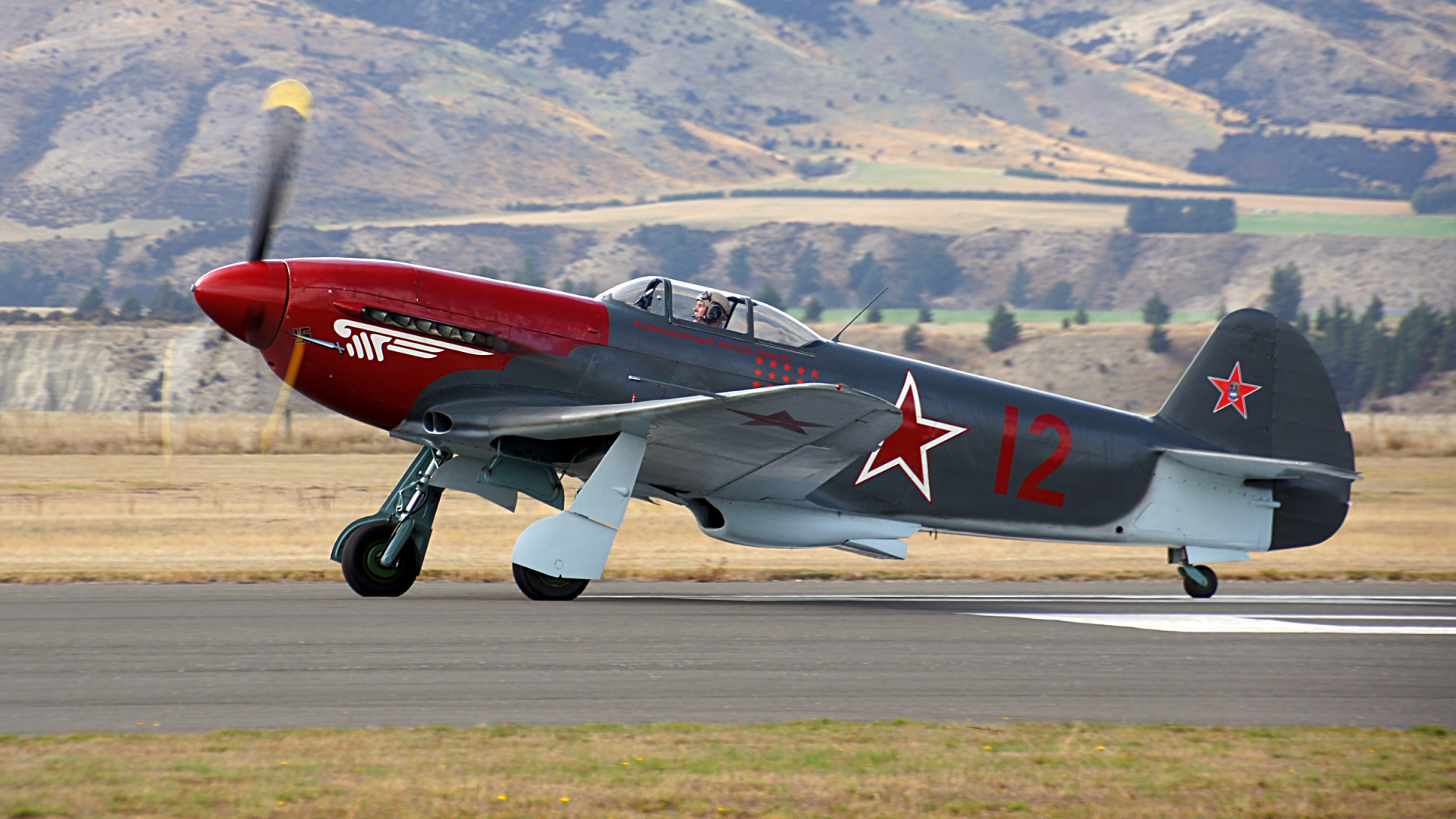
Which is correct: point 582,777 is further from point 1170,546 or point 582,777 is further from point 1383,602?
point 1383,602

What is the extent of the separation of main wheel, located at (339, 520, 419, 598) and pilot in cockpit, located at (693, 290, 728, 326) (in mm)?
3167

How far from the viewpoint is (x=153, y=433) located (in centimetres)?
3803

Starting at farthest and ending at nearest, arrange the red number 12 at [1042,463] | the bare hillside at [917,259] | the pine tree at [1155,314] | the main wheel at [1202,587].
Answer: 1. the bare hillside at [917,259]
2. the pine tree at [1155,314]
3. the main wheel at [1202,587]
4. the red number 12 at [1042,463]

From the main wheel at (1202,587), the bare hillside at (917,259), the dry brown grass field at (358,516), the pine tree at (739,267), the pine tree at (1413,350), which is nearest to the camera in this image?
the main wheel at (1202,587)

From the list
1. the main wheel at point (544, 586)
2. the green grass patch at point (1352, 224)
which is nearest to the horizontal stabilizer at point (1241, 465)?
the main wheel at point (544, 586)

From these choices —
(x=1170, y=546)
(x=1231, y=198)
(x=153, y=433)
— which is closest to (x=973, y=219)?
(x=1231, y=198)

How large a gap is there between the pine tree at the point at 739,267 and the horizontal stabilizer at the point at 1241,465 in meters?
130

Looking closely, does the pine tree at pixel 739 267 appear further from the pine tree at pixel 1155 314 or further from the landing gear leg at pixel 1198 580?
the landing gear leg at pixel 1198 580

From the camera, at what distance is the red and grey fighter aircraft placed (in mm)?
10859

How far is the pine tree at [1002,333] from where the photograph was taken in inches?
3501

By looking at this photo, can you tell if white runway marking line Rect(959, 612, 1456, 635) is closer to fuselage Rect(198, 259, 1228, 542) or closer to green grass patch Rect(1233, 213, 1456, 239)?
fuselage Rect(198, 259, 1228, 542)

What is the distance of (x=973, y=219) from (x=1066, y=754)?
165m

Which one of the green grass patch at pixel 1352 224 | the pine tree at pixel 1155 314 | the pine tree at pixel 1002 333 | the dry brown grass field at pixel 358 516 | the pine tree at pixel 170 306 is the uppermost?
the dry brown grass field at pixel 358 516

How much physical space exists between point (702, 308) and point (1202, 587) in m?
5.88
